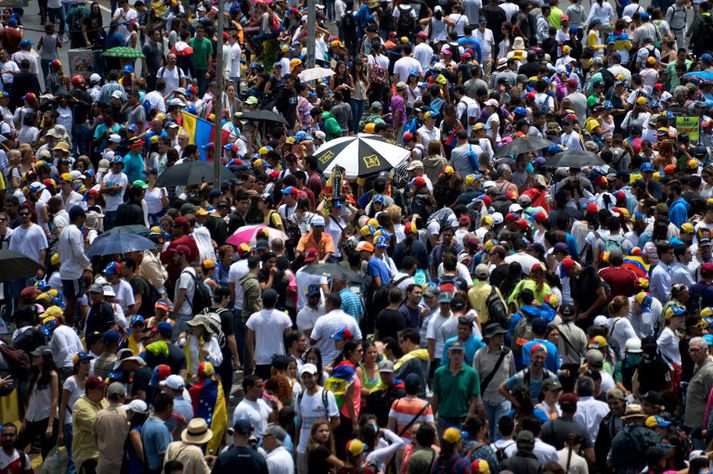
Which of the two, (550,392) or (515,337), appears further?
(515,337)

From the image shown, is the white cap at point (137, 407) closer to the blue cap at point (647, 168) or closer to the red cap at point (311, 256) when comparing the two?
the red cap at point (311, 256)

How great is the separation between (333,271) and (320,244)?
1.76 meters

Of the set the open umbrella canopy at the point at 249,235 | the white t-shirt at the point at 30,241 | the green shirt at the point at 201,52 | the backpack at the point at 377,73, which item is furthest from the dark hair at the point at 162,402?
the green shirt at the point at 201,52

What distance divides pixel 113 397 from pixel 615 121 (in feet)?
43.9

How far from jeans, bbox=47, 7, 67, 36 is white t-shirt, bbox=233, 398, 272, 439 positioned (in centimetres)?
2023

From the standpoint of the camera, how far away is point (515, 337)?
14.6m

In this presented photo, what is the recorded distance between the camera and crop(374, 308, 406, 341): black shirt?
49.2 feet

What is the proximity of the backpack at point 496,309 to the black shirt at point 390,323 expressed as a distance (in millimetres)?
929

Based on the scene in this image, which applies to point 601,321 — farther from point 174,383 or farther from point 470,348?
point 174,383

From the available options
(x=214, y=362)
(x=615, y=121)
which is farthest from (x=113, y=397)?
(x=615, y=121)

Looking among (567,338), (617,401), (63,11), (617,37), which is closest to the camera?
(617,401)

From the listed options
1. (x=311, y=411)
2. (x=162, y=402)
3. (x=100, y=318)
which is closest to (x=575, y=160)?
(x=100, y=318)

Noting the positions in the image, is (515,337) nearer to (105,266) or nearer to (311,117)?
(105,266)

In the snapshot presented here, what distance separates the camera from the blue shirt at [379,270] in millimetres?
16359
